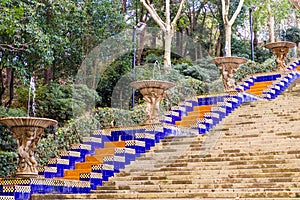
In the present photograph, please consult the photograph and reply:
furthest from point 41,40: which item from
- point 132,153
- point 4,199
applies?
point 4,199

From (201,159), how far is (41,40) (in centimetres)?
700

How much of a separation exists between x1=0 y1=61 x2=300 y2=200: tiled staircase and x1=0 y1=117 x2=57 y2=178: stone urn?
1.52 feet

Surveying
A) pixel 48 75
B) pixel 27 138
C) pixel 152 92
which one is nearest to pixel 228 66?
pixel 152 92

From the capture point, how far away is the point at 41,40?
52.1 feet

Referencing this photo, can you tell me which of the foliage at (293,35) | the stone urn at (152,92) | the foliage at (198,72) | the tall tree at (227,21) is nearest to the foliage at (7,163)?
the stone urn at (152,92)

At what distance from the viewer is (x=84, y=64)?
20.3 meters

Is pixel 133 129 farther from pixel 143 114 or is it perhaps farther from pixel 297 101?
pixel 297 101

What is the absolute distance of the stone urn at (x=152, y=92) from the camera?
13.4 m

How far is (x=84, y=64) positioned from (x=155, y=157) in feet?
29.0

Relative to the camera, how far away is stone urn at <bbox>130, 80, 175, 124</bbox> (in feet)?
44.1

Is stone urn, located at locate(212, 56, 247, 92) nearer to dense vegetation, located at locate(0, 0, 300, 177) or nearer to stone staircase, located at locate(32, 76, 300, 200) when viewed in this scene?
stone staircase, located at locate(32, 76, 300, 200)

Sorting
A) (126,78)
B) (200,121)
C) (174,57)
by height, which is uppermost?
(174,57)

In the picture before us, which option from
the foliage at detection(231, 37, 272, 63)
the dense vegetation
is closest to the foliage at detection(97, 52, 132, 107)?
the dense vegetation

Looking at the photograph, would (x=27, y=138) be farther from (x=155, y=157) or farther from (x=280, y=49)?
(x=280, y=49)
